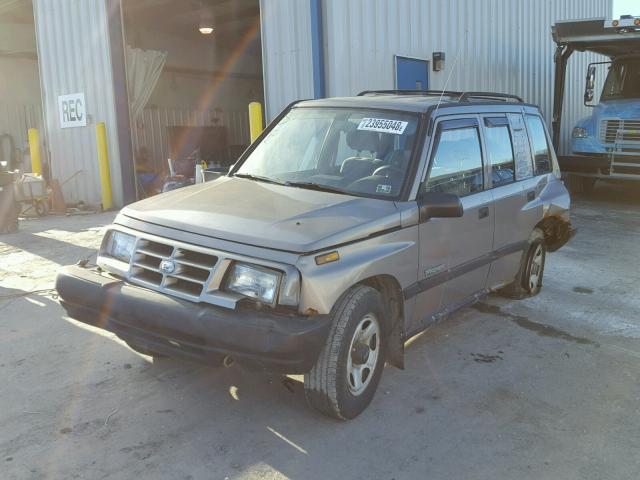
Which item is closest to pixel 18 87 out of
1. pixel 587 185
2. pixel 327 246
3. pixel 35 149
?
pixel 35 149

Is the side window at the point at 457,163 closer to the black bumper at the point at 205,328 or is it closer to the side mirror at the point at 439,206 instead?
the side mirror at the point at 439,206

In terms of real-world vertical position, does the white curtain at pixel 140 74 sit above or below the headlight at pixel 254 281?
above

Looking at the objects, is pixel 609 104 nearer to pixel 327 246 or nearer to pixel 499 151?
pixel 499 151

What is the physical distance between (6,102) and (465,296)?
17431 millimetres

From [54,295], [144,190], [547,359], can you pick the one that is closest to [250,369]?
[547,359]

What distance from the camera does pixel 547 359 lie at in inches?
174

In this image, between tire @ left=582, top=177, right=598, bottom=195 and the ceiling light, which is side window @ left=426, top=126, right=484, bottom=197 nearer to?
tire @ left=582, top=177, right=598, bottom=195

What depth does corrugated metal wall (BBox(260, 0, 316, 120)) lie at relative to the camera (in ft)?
31.3

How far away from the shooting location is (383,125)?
4145 millimetres

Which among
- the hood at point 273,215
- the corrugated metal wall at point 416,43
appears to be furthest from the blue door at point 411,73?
the hood at point 273,215

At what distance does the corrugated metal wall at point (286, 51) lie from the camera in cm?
955

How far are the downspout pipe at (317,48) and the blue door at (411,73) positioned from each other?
1.62m

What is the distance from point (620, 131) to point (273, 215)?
9958 millimetres

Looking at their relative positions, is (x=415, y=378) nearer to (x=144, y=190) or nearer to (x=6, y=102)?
(x=144, y=190)
